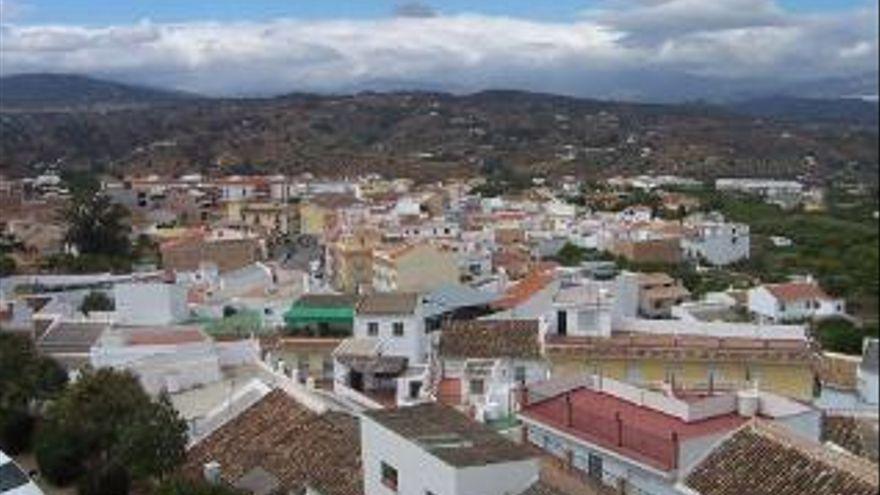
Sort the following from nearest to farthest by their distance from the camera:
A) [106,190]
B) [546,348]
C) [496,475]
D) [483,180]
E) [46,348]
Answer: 1. [496,475]
2. [546,348]
3. [46,348]
4. [106,190]
5. [483,180]

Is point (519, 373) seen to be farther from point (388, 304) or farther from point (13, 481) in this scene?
point (13, 481)

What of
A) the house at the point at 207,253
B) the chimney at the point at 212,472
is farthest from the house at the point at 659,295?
the chimney at the point at 212,472

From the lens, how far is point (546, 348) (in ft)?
67.5

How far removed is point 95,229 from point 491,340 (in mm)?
26405

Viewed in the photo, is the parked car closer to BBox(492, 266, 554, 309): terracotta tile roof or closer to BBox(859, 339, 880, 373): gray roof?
BBox(859, 339, 880, 373): gray roof

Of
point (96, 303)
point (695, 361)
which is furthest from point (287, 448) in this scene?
point (96, 303)

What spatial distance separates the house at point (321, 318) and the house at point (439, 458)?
1327cm

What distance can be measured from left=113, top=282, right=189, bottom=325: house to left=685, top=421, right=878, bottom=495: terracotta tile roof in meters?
16.7

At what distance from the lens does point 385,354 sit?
75.5ft

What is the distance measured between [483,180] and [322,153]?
Result: 48.3 ft

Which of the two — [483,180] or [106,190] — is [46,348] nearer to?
[106,190]

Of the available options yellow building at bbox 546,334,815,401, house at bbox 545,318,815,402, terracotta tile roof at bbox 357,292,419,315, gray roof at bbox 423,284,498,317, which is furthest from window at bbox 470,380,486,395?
gray roof at bbox 423,284,498,317

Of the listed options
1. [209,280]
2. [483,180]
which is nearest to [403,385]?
[209,280]

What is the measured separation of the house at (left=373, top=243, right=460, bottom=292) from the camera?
35500 millimetres
